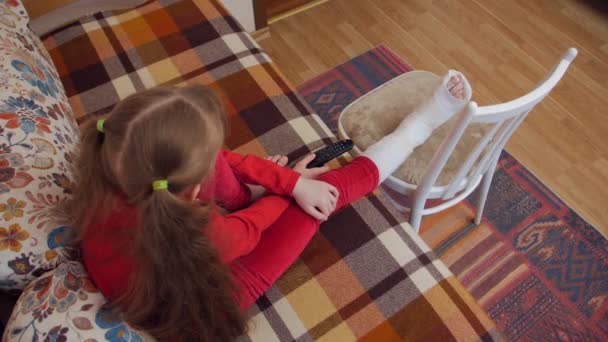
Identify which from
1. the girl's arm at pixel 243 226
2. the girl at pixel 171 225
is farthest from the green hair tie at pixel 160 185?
the girl's arm at pixel 243 226

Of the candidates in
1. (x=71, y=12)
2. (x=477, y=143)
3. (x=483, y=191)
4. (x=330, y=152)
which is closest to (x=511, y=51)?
(x=483, y=191)

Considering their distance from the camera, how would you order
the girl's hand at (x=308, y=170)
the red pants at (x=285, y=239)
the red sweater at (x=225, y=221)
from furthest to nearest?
the girl's hand at (x=308, y=170) → the red pants at (x=285, y=239) → the red sweater at (x=225, y=221)

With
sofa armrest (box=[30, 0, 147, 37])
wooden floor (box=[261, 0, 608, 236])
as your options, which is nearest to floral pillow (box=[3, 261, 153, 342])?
sofa armrest (box=[30, 0, 147, 37])

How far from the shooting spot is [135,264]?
64 centimetres

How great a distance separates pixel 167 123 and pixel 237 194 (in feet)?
1.33

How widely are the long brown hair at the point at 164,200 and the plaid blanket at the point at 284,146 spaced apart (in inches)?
7.5

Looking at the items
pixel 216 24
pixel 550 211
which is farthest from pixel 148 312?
pixel 550 211

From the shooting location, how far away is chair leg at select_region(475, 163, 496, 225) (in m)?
1.23

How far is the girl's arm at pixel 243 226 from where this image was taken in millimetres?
735

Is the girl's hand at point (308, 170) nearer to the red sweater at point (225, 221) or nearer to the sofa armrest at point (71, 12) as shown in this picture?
the red sweater at point (225, 221)

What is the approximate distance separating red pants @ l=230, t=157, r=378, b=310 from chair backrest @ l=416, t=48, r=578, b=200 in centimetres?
16

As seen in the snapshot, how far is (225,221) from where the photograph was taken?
0.79 meters

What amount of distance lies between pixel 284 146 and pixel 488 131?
20.0 inches

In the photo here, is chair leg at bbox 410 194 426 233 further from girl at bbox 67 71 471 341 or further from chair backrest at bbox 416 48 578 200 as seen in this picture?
girl at bbox 67 71 471 341
